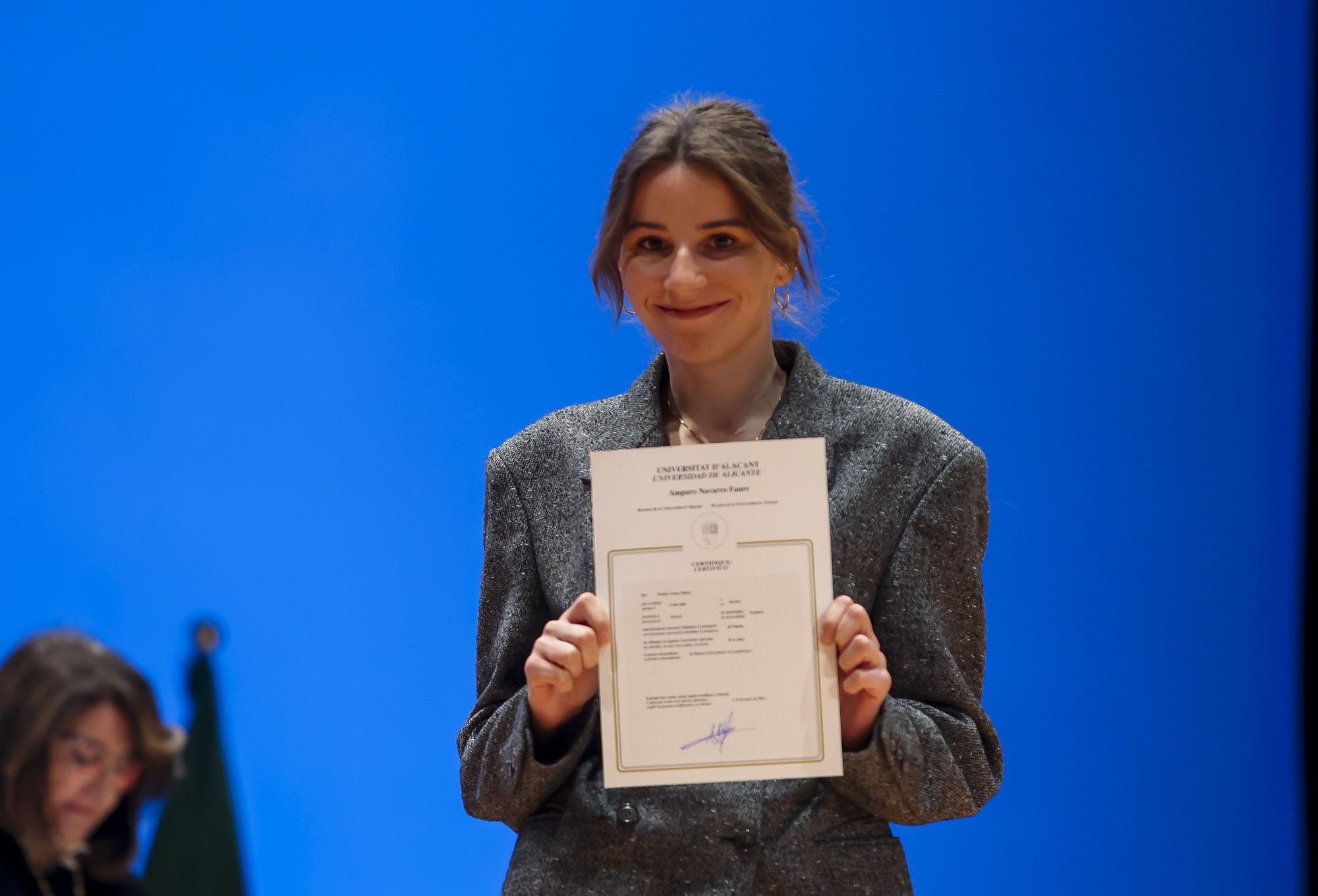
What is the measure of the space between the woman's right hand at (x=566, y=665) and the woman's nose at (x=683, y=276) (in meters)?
0.38

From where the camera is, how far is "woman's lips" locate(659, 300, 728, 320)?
160 centimetres

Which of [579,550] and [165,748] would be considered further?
[579,550]

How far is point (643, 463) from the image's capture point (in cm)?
140

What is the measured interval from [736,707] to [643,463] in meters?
0.25

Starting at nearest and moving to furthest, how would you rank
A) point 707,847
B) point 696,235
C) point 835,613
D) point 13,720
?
point 13,720 → point 835,613 → point 707,847 → point 696,235

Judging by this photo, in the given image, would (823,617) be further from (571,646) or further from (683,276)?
(683,276)

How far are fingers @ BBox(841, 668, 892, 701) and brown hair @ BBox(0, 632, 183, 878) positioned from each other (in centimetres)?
80

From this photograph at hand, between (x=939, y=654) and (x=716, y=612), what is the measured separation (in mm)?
295

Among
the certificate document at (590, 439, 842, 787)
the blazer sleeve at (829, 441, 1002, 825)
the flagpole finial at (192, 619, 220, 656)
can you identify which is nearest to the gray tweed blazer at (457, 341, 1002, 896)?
the blazer sleeve at (829, 441, 1002, 825)

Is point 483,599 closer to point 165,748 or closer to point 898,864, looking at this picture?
point 898,864

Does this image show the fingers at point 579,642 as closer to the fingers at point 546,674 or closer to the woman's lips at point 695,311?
the fingers at point 546,674

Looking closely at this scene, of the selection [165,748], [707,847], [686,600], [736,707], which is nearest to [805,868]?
[707,847]
